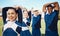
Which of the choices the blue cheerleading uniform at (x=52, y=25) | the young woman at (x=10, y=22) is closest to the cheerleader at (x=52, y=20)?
the blue cheerleading uniform at (x=52, y=25)

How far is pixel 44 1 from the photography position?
215 cm

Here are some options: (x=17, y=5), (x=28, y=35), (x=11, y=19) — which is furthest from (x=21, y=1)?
(x=28, y=35)

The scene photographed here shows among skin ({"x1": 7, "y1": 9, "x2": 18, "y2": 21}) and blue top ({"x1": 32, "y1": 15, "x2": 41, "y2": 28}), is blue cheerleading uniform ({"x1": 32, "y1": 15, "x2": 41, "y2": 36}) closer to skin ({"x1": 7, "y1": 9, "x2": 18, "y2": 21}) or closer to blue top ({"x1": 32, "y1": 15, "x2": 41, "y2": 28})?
blue top ({"x1": 32, "y1": 15, "x2": 41, "y2": 28})

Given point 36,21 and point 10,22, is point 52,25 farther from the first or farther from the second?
point 10,22

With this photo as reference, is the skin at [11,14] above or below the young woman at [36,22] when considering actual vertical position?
above

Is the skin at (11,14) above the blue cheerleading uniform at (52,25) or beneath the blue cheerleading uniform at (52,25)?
above

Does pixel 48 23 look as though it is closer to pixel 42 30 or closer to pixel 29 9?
pixel 42 30

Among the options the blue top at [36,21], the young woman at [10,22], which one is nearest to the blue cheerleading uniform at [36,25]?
the blue top at [36,21]

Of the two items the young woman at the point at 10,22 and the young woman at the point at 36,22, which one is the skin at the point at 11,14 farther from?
the young woman at the point at 36,22

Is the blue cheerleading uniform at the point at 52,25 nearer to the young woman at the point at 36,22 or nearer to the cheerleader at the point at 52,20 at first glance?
the cheerleader at the point at 52,20

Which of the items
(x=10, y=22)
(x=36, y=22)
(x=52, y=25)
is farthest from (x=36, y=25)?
(x=10, y=22)

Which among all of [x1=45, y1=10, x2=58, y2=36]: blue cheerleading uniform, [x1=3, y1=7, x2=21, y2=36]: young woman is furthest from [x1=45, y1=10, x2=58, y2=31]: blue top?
[x1=3, y1=7, x2=21, y2=36]: young woman

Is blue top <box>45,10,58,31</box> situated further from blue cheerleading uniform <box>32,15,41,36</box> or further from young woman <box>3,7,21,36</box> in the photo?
young woman <box>3,7,21,36</box>

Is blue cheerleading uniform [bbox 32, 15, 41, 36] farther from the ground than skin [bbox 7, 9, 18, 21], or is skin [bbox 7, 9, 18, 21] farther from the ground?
skin [bbox 7, 9, 18, 21]
